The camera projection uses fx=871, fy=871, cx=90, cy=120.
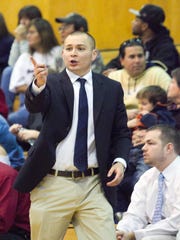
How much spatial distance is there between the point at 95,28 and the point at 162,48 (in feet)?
5.57

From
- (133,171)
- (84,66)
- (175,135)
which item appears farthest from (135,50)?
(84,66)

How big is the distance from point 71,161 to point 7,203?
845 mm

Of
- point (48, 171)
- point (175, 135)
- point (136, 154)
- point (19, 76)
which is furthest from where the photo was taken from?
point (19, 76)

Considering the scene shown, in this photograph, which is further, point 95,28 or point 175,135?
point 95,28

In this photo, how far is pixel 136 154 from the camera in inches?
256

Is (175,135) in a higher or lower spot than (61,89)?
lower

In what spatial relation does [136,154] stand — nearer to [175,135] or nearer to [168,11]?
[175,135]

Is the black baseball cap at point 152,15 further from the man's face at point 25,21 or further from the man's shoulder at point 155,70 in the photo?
the man's face at point 25,21

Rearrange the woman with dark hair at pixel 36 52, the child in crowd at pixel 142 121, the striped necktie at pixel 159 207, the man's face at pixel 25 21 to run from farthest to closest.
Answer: the man's face at pixel 25 21 < the woman with dark hair at pixel 36 52 < the child in crowd at pixel 142 121 < the striped necktie at pixel 159 207

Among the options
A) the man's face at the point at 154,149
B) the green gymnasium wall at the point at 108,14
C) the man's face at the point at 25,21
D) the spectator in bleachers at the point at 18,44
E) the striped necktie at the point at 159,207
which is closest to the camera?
the striped necktie at the point at 159,207

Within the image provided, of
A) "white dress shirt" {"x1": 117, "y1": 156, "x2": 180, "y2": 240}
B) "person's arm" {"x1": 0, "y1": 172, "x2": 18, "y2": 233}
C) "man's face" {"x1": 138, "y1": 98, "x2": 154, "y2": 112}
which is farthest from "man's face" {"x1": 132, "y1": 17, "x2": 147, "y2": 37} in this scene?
"person's arm" {"x1": 0, "y1": 172, "x2": 18, "y2": 233}

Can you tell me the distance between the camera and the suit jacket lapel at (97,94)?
4.79 metres

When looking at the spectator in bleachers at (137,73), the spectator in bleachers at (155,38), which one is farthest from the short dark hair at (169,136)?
the spectator in bleachers at (155,38)

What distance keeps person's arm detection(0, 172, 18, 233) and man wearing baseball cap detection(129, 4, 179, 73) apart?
2.81 meters
